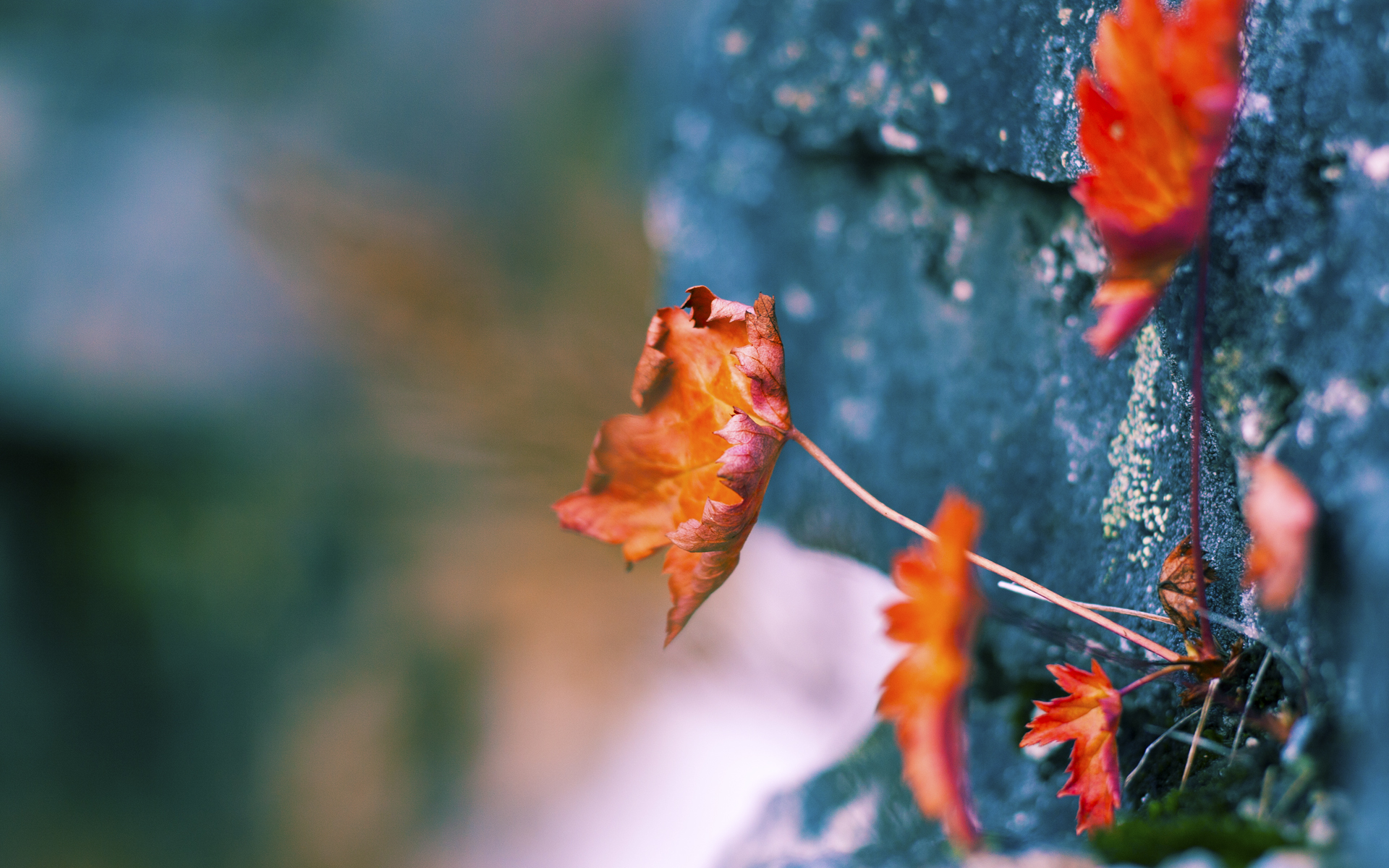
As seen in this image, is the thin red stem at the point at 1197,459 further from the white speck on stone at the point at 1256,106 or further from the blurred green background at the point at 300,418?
the blurred green background at the point at 300,418

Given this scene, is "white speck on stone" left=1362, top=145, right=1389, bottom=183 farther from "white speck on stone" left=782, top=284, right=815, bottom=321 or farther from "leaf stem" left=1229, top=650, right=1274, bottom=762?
"white speck on stone" left=782, top=284, right=815, bottom=321

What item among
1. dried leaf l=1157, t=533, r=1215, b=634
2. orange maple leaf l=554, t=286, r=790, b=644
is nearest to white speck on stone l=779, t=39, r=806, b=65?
orange maple leaf l=554, t=286, r=790, b=644

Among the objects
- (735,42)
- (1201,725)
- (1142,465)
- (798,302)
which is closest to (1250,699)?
(1201,725)

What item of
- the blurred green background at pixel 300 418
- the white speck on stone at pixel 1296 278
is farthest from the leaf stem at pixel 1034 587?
the blurred green background at pixel 300 418

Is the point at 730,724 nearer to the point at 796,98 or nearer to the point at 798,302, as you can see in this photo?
the point at 798,302

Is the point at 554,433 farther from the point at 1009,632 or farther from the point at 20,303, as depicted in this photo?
the point at 20,303
